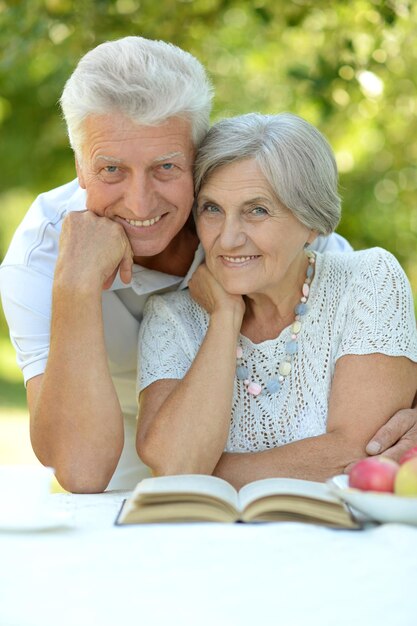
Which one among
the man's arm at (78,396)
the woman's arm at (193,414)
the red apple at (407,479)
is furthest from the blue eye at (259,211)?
the red apple at (407,479)

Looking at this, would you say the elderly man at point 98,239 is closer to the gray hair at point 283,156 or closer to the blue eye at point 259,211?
the gray hair at point 283,156

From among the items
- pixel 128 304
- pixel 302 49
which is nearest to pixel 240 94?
pixel 302 49

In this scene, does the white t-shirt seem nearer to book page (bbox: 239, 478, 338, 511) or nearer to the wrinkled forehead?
the wrinkled forehead

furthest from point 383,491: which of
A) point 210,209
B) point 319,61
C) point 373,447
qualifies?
point 319,61

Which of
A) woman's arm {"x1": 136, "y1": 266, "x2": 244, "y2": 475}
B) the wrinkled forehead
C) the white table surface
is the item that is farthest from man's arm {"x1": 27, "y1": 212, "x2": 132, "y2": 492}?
the white table surface

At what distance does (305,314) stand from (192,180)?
0.60 m

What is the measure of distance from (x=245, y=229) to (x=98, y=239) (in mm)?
475

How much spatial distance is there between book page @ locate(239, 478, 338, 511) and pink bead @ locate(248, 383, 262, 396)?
101cm

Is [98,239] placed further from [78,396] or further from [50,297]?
[78,396]

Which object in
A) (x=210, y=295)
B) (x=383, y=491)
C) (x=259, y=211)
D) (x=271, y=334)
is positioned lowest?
(x=271, y=334)

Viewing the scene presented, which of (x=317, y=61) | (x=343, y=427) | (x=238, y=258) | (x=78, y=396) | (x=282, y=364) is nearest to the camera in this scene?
(x=78, y=396)

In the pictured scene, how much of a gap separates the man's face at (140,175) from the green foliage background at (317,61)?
2.10 feet

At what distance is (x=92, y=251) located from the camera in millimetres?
2979

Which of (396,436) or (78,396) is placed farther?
(396,436)
